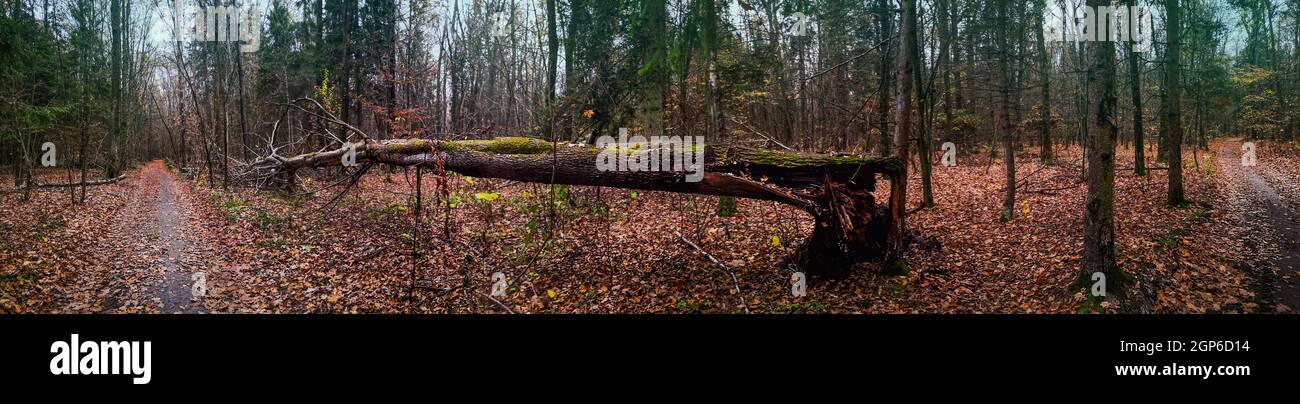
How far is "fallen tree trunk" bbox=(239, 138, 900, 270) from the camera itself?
666cm

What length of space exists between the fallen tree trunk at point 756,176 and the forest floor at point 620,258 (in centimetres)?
48

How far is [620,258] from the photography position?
332 inches

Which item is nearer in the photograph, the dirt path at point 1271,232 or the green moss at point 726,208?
the dirt path at point 1271,232

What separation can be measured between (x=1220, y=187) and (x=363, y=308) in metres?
18.3

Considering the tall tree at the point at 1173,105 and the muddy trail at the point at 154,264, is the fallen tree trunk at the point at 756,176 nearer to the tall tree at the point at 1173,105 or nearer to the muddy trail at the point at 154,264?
the muddy trail at the point at 154,264

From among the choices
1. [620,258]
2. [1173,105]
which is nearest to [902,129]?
[620,258]

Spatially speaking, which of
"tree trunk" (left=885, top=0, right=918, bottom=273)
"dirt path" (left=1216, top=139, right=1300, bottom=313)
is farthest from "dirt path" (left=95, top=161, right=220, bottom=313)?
"dirt path" (left=1216, top=139, right=1300, bottom=313)

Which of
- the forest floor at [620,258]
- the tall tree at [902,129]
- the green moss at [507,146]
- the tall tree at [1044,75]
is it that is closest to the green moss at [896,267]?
the tall tree at [902,129]

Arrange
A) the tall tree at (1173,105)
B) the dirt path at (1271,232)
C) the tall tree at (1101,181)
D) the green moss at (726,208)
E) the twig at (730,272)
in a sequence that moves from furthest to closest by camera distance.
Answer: the green moss at (726,208), the tall tree at (1173,105), the twig at (730,272), the dirt path at (1271,232), the tall tree at (1101,181)

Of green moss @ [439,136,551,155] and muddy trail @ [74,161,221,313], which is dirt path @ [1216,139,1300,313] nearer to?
green moss @ [439,136,551,155]

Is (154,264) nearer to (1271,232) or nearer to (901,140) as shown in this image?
(901,140)

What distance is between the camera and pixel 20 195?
15.6 meters

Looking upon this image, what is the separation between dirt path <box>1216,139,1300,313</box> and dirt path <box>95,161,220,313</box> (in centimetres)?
1277

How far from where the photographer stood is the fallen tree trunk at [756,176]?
6656 millimetres
